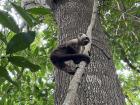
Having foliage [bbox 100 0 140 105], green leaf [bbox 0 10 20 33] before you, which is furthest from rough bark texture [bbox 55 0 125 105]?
green leaf [bbox 0 10 20 33]

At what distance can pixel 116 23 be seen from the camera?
3.65 metres

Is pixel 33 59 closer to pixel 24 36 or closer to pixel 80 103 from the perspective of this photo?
pixel 80 103

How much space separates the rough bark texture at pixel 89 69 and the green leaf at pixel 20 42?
99cm

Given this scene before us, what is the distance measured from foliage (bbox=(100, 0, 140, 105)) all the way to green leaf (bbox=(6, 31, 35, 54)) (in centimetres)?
192

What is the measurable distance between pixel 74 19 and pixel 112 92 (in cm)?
72

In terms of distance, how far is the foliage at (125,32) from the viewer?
330 cm

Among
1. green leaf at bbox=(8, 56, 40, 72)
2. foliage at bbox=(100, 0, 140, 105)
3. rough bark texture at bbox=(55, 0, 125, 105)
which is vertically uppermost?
green leaf at bbox=(8, 56, 40, 72)

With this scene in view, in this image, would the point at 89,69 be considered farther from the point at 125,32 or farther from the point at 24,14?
the point at 125,32

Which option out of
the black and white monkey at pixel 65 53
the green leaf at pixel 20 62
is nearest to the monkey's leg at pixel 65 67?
the black and white monkey at pixel 65 53

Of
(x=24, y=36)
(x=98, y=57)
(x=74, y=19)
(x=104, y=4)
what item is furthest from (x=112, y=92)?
(x=104, y=4)

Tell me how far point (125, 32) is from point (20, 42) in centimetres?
304

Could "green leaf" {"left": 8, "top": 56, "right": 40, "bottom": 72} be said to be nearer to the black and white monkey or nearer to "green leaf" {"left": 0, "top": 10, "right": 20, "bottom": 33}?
"green leaf" {"left": 0, "top": 10, "right": 20, "bottom": 33}

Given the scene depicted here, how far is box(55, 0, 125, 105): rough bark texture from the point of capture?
1.85 metres

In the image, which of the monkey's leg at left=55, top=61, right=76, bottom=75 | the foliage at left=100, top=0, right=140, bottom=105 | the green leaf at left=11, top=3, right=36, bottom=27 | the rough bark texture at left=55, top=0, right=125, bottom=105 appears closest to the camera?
the green leaf at left=11, top=3, right=36, bottom=27
